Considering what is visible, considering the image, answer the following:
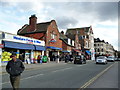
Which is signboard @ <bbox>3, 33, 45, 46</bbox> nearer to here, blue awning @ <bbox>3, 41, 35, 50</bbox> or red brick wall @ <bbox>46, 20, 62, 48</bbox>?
blue awning @ <bbox>3, 41, 35, 50</bbox>

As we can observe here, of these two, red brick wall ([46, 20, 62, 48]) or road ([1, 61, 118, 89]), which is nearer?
road ([1, 61, 118, 89])

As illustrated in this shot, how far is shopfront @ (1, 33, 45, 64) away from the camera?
2089 centimetres

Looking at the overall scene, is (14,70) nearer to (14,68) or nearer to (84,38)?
(14,68)

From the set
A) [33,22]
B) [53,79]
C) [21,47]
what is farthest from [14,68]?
[33,22]

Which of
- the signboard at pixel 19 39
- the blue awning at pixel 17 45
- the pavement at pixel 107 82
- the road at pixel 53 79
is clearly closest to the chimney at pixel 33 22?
the signboard at pixel 19 39

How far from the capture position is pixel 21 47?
2369cm

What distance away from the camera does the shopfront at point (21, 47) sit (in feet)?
68.5

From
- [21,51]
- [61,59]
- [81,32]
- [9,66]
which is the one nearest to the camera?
[9,66]

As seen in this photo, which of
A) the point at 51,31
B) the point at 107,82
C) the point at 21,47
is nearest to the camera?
the point at 107,82

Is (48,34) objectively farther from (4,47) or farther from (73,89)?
(73,89)

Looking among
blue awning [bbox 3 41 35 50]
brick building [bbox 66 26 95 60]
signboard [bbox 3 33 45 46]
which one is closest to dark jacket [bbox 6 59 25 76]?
blue awning [bbox 3 41 35 50]

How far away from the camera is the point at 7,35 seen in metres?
21.3

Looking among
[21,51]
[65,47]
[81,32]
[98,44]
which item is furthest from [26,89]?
[98,44]

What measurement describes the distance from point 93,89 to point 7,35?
1684 centimetres
